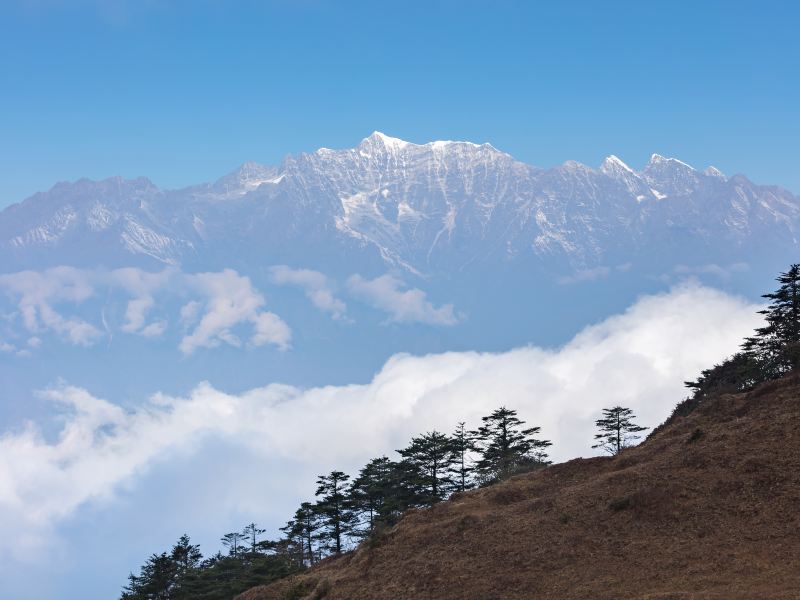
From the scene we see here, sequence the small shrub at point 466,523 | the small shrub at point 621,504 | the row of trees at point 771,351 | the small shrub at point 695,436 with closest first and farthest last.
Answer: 1. the small shrub at point 621,504
2. the small shrub at point 466,523
3. the small shrub at point 695,436
4. the row of trees at point 771,351

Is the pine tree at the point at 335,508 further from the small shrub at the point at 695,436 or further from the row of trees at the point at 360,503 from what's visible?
the small shrub at the point at 695,436

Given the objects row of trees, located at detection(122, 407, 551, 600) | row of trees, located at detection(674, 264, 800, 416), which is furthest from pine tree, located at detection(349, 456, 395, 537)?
row of trees, located at detection(674, 264, 800, 416)

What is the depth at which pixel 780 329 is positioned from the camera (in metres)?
77.3

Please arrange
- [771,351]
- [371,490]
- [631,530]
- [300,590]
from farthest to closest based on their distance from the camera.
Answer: [371,490], [771,351], [300,590], [631,530]

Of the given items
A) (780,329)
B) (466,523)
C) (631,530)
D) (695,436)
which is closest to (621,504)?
(631,530)

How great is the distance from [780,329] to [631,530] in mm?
40292

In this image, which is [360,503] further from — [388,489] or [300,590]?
[300,590]

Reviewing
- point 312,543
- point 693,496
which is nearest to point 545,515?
point 693,496

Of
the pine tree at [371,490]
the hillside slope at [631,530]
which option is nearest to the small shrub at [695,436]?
the hillside slope at [631,530]

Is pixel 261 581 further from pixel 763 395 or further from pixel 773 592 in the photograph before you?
Answer: pixel 773 592

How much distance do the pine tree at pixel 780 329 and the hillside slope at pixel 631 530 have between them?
1293 centimetres

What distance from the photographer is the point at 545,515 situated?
5231cm

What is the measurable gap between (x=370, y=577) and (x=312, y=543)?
145ft

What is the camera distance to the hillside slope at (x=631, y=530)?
132ft
